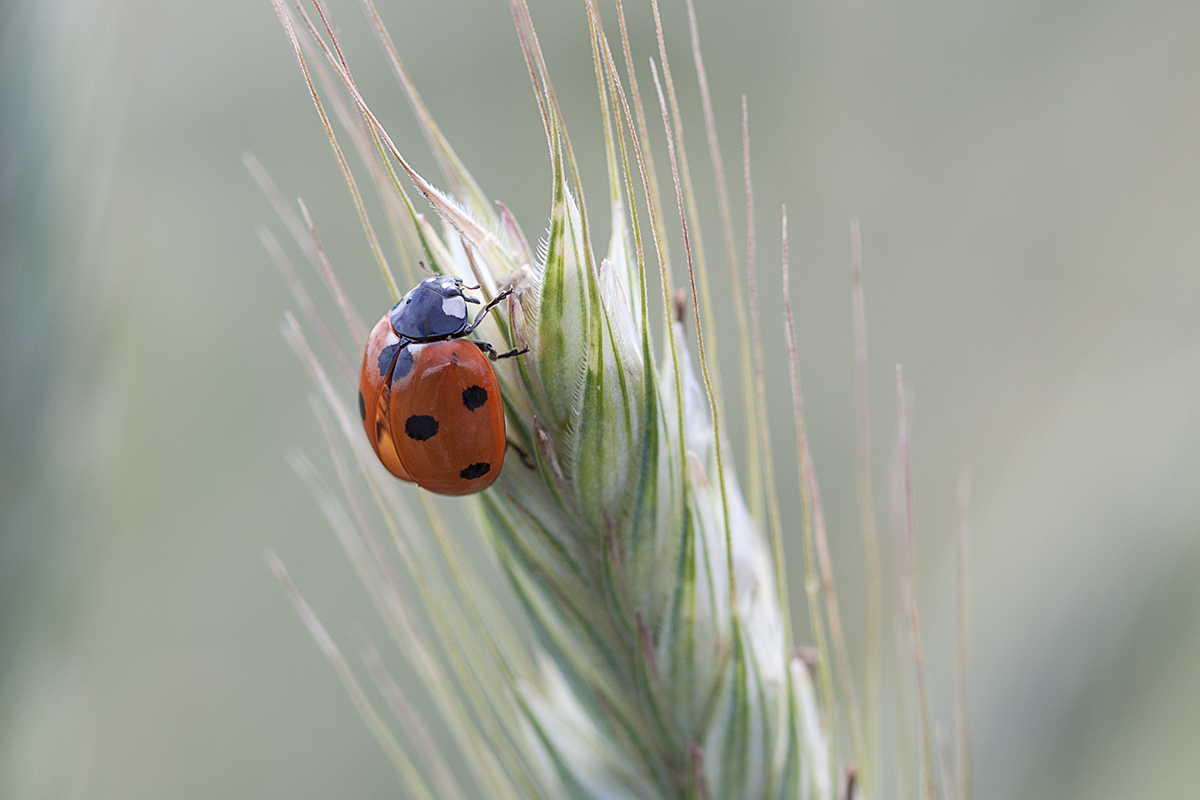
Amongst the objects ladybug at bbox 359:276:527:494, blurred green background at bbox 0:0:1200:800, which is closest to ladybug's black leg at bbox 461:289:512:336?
ladybug at bbox 359:276:527:494

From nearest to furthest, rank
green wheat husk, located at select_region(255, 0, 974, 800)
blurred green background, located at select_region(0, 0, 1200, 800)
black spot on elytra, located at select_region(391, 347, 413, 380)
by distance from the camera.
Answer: green wheat husk, located at select_region(255, 0, 974, 800)
black spot on elytra, located at select_region(391, 347, 413, 380)
blurred green background, located at select_region(0, 0, 1200, 800)

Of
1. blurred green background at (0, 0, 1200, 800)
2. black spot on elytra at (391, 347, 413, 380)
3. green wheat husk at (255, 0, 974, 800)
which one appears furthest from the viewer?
blurred green background at (0, 0, 1200, 800)

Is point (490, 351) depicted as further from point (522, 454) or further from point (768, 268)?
point (768, 268)

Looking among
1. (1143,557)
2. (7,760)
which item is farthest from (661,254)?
(1143,557)

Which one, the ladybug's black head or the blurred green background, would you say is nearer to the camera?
the ladybug's black head

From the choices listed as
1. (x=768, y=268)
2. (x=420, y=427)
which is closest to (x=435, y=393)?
(x=420, y=427)

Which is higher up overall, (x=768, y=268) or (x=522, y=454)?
(x=522, y=454)

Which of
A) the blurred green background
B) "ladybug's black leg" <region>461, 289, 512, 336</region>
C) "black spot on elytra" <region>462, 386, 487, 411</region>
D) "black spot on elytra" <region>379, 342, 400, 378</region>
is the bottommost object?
the blurred green background

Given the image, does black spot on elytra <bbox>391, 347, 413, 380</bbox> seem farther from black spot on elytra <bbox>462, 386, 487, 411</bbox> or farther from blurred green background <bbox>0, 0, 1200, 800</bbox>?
blurred green background <bbox>0, 0, 1200, 800</bbox>
